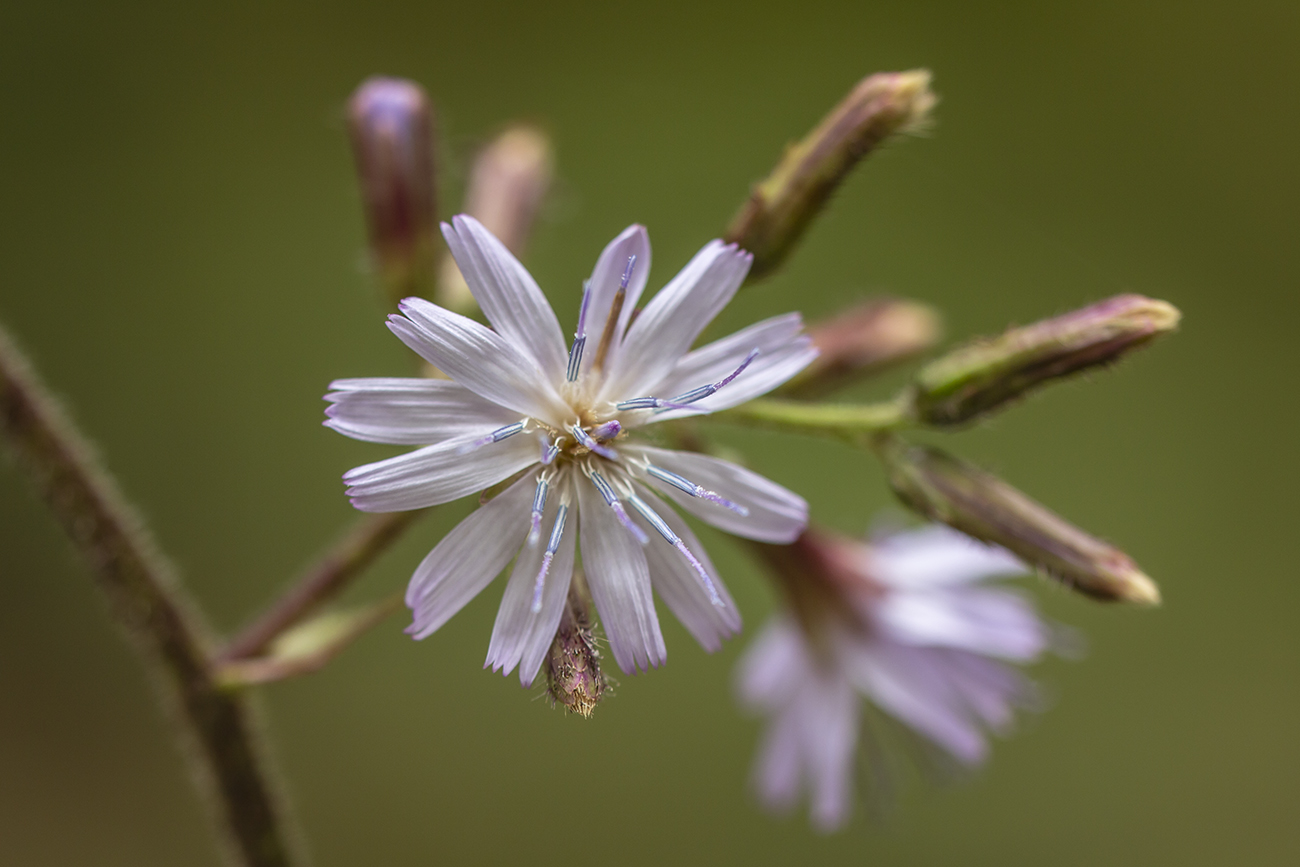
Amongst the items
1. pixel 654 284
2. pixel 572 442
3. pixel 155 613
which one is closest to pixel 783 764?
pixel 572 442

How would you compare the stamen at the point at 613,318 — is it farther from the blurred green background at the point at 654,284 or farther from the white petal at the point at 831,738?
the blurred green background at the point at 654,284

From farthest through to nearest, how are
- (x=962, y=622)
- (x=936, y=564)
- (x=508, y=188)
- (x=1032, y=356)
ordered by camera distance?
(x=508, y=188)
(x=936, y=564)
(x=962, y=622)
(x=1032, y=356)

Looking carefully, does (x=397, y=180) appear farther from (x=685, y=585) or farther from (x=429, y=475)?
(x=685, y=585)

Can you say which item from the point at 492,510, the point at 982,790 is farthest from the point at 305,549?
the point at 492,510

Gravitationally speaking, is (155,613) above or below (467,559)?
above

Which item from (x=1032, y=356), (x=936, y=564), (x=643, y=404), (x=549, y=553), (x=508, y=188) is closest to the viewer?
(x=549, y=553)

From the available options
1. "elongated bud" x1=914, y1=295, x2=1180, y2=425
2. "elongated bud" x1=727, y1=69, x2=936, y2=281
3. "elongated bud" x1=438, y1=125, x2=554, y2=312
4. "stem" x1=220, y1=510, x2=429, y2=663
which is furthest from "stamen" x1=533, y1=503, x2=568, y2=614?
"elongated bud" x1=438, y1=125, x2=554, y2=312

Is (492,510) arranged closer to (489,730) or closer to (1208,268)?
(489,730)
